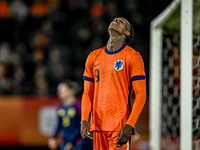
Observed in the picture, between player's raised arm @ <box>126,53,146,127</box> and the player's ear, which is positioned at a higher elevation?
the player's ear

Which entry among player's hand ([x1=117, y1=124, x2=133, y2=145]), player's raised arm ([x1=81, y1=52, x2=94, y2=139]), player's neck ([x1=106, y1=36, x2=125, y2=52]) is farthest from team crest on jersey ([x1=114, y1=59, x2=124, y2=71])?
player's hand ([x1=117, y1=124, x2=133, y2=145])

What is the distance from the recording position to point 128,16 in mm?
9484

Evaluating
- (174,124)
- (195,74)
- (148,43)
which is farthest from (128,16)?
(195,74)

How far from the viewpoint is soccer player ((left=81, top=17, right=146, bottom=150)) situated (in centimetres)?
242

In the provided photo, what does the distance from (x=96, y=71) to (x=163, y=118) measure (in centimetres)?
508

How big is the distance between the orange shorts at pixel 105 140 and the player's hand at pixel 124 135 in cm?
9

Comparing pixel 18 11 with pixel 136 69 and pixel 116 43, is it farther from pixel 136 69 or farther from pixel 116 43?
pixel 136 69

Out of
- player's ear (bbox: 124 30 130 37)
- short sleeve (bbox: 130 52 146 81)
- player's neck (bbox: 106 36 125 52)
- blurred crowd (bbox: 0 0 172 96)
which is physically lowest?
short sleeve (bbox: 130 52 146 81)

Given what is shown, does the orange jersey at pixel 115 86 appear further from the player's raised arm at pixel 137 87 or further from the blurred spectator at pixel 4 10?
the blurred spectator at pixel 4 10

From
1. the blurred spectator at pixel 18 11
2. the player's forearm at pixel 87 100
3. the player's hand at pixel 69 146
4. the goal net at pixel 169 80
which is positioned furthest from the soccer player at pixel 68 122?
the blurred spectator at pixel 18 11

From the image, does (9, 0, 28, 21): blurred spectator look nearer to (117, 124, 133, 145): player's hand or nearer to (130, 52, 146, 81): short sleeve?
(130, 52, 146, 81): short sleeve

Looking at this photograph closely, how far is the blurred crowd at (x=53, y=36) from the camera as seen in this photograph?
849cm

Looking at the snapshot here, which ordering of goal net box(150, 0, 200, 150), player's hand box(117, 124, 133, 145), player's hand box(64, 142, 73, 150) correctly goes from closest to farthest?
player's hand box(117, 124, 133, 145) → goal net box(150, 0, 200, 150) → player's hand box(64, 142, 73, 150)

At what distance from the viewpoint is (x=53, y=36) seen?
31.0 ft
